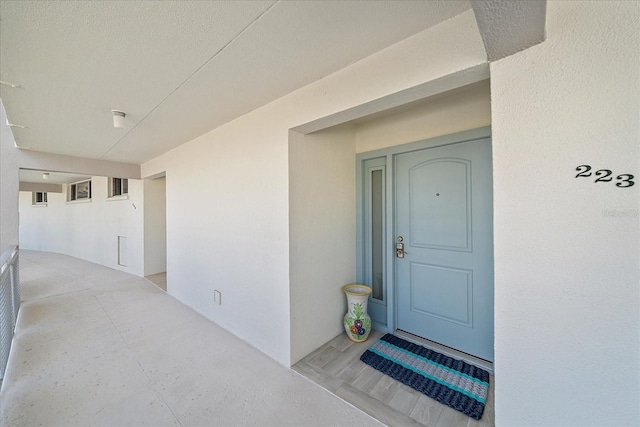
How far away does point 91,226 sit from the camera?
258 inches

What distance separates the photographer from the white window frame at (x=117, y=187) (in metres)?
5.75

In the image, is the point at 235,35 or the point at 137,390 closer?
the point at 235,35

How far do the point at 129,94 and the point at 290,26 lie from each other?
1.59 m

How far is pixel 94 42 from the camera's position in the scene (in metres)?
1.41

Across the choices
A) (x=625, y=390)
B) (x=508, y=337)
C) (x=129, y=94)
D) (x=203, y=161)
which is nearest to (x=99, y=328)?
(x=203, y=161)

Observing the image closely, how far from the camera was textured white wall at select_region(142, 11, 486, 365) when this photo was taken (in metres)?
1.40

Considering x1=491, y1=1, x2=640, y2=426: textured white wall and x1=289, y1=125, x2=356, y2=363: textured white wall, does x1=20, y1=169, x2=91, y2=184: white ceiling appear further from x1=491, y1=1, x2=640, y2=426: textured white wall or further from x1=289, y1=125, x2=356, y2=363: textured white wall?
x1=491, y1=1, x2=640, y2=426: textured white wall

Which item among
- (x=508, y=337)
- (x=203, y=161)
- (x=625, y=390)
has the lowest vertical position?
(x=625, y=390)

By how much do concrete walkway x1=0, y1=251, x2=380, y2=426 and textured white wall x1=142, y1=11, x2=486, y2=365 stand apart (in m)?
0.28

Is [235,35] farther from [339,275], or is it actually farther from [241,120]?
[339,275]

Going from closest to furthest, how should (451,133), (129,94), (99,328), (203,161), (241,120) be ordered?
(129,94)
(451,133)
(241,120)
(99,328)
(203,161)

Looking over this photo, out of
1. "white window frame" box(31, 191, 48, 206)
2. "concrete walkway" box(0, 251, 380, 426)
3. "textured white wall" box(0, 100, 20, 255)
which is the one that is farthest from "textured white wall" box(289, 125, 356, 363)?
"white window frame" box(31, 191, 48, 206)

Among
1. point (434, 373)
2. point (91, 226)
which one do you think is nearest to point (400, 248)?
point (434, 373)

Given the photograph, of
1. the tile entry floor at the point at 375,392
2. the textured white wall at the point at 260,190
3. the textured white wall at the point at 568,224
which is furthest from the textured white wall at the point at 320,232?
the textured white wall at the point at 568,224
